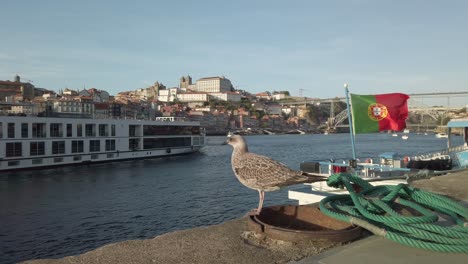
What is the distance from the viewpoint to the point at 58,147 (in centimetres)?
3462

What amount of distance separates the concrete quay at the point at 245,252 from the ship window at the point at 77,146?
35847mm

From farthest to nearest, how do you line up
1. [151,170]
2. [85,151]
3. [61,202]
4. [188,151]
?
[188,151] < [85,151] < [151,170] < [61,202]

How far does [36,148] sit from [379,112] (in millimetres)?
30875

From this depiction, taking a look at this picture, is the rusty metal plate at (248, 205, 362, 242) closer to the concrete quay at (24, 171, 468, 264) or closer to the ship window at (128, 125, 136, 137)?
the concrete quay at (24, 171, 468, 264)

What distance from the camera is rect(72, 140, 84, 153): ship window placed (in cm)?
3612

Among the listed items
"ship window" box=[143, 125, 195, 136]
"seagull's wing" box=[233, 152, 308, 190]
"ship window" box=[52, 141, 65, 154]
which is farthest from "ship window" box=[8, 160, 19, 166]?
"seagull's wing" box=[233, 152, 308, 190]

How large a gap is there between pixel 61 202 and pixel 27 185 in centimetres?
711

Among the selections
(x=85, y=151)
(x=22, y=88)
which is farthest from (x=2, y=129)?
(x=22, y=88)

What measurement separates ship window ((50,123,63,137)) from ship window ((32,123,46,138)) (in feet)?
2.60

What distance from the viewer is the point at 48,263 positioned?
9.58 feet

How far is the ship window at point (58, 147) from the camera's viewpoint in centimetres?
3428

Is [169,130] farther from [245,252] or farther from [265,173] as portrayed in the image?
[245,252]

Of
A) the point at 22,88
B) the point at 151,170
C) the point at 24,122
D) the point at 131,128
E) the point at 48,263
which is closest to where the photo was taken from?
the point at 48,263

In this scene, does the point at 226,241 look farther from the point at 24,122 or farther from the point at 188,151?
the point at 188,151
